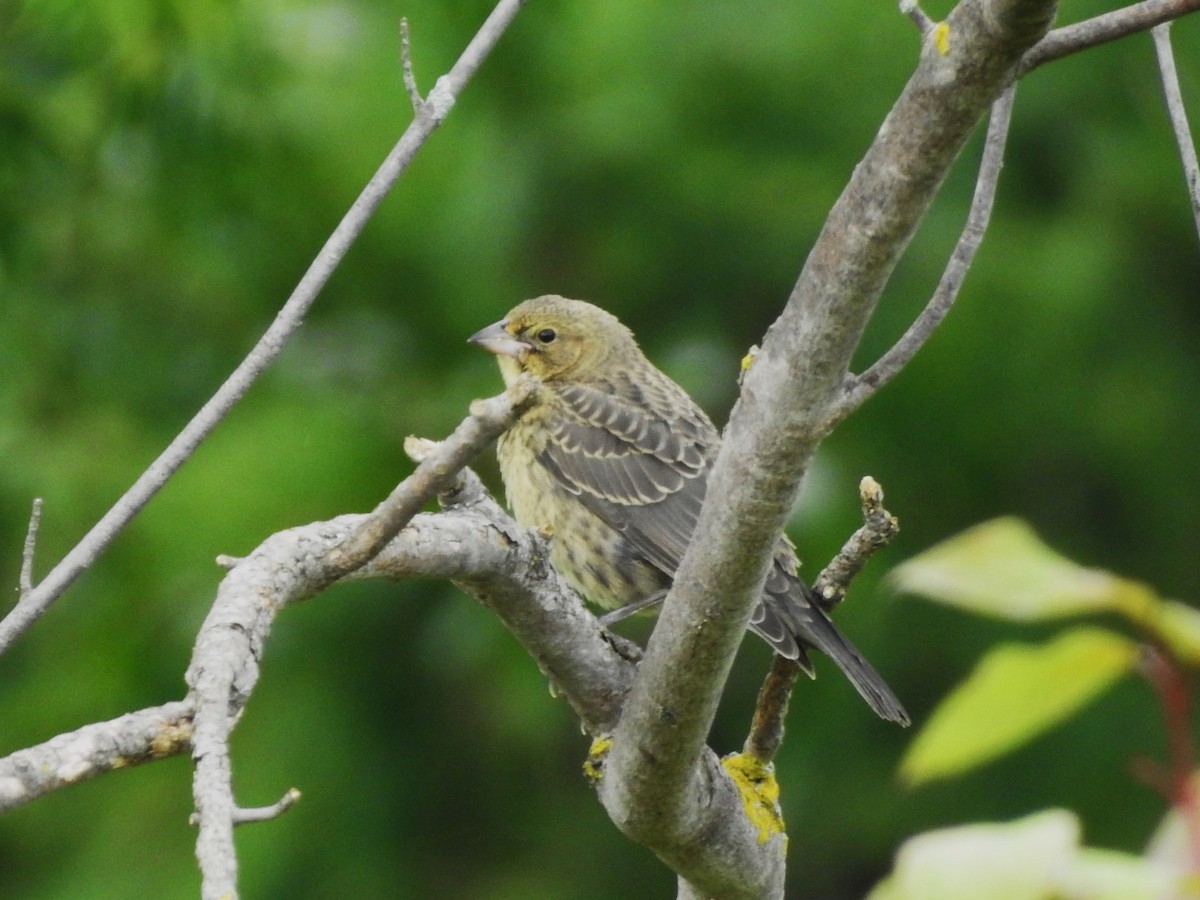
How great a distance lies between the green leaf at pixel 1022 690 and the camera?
0.76m

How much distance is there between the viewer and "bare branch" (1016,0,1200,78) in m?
1.48

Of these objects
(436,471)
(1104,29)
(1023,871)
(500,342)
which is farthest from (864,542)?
(1023,871)

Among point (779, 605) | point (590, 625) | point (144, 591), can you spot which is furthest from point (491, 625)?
point (590, 625)

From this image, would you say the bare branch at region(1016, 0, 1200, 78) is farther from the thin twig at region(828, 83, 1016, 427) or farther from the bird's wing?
the bird's wing

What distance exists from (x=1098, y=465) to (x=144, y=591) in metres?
3.66

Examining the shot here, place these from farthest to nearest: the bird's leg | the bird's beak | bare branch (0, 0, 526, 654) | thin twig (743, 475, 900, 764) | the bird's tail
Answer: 1. the bird's beak
2. the bird's leg
3. the bird's tail
4. thin twig (743, 475, 900, 764)
5. bare branch (0, 0, 526, 654)

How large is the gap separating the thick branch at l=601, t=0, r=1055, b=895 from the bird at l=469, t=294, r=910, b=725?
3.53ft

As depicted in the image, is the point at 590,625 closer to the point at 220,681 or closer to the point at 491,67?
the point at 220,681

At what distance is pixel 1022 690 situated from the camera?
0.76 meters

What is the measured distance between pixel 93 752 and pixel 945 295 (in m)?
1.09

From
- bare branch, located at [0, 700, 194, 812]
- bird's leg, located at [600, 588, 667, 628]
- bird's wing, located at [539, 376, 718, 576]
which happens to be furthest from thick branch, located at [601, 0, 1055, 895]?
bird's wing, located at [539, 376, 718, 576]

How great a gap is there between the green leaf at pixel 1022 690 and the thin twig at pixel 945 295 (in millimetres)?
1087

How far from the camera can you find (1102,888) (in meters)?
0.75

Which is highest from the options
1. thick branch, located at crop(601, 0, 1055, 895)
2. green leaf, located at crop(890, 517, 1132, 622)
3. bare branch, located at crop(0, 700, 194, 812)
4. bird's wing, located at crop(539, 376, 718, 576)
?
bird's wing, located at crop(539, 376, 718, 576)
